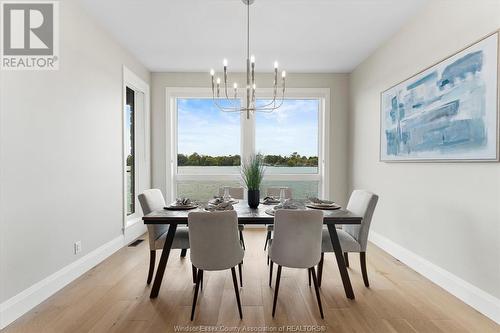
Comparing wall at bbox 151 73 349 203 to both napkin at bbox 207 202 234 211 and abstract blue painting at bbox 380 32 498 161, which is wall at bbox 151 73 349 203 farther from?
napkin at bbox 207 202 234 211

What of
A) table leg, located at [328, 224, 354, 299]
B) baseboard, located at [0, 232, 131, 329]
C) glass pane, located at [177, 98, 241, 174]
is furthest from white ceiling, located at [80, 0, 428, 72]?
baseboard, located at [0, 232, 131, 329]

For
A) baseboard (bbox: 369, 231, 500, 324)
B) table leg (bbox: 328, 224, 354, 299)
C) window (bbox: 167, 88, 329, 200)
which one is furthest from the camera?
window (bbox: 167, 88, 329, 200)

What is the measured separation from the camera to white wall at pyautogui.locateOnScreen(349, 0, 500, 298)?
2096 mm

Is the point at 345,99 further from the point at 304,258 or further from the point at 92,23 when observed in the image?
the point at 92,23

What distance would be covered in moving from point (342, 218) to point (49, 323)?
2.34m

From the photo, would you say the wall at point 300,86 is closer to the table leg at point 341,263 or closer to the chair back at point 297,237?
the table leg at point 341,263

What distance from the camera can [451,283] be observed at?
243 cm

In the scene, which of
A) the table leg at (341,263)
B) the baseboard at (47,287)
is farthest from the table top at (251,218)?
the baseboard at (47,287)

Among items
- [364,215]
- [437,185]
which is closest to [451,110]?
[437,185]

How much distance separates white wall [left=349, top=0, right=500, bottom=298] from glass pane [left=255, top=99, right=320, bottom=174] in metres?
1.04

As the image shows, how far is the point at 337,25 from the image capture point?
314cm

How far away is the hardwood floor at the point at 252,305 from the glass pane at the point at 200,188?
1978 mm

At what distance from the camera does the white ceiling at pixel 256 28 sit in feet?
9.07

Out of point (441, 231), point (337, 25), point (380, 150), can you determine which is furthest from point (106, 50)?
point (441, 231)
